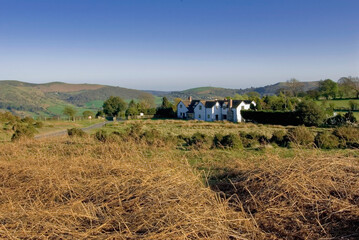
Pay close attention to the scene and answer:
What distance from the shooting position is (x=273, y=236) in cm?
356

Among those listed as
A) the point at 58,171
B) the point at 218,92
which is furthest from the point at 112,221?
the point at 218,92

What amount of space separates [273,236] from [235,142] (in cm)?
1037

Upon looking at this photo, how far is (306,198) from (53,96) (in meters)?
149

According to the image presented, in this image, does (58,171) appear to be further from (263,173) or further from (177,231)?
(263,173)

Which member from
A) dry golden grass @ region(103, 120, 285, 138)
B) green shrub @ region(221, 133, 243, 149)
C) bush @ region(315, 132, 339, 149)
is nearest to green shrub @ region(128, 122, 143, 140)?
green shrub @ region(221, 133, 243, 149)

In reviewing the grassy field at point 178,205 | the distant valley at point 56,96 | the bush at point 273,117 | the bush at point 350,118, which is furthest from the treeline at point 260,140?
the distant valley at point 56,96

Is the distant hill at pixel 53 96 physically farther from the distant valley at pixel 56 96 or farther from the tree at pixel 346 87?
the tree at pixel 346 87

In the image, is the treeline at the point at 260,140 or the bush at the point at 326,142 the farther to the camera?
the treeline at the point at 260,140

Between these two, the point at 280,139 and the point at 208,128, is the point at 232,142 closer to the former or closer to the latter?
the point at 280,139

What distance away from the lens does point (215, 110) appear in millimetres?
52156

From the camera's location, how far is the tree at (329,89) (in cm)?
6294

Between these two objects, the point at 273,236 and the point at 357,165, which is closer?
the point at 273,236

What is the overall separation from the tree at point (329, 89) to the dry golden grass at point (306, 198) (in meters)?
65.9

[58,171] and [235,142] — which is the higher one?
[58,171]
